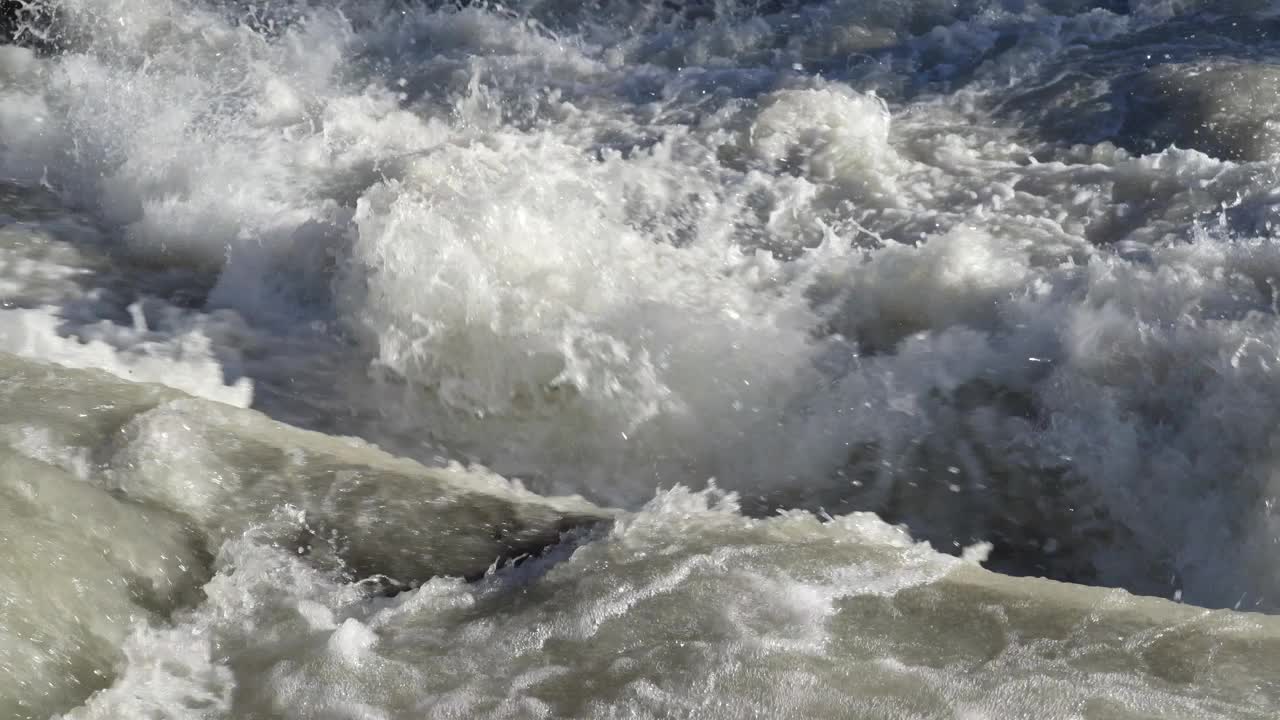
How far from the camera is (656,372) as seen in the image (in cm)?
363

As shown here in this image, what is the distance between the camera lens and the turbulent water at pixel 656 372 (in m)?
2.33

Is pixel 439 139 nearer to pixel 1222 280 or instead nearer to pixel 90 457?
pixel 90 457

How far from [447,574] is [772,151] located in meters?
3.04

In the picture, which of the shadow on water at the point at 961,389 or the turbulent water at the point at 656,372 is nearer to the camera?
the turbulent water at the point at 656,372

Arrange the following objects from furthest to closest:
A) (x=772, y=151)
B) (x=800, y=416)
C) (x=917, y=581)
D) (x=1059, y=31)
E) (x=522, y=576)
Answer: (x=1059, y=31) → (x=772, y=151) → (x=800, y=416) → (x=522, y=576) → (x=917, y=581)

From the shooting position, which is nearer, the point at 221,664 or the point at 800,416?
the point at 221,664

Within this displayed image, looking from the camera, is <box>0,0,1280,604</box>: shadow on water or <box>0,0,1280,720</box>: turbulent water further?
<box>0,0,1280,604</box>: shadow on water

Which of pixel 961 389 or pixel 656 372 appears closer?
pixel 961 389

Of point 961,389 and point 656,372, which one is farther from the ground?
point 961,389

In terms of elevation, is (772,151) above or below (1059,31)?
below

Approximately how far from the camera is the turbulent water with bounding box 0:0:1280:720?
2.33 m

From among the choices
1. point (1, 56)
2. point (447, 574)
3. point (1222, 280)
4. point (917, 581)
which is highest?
point (1222, 280)

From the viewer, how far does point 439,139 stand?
18.3 feet

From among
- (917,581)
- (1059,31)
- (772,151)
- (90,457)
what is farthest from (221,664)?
(1059,31)
